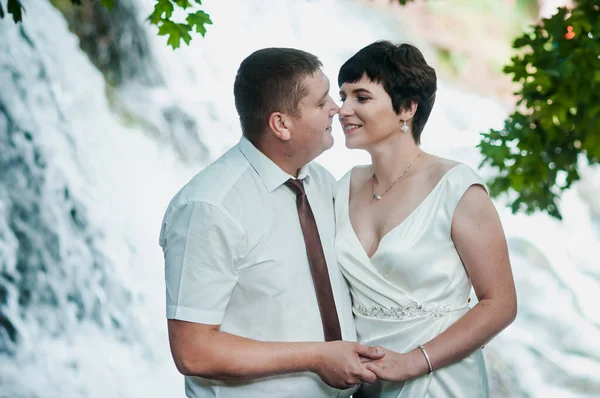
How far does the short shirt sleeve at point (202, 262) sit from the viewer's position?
1.69 meters

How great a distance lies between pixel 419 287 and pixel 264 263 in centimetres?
44

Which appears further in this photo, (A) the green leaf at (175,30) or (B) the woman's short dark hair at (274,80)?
(A) the green leaf at (175,30)

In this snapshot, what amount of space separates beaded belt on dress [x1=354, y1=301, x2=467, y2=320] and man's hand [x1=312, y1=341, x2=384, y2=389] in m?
0.22

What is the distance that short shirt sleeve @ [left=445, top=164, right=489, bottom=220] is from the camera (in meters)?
1.91

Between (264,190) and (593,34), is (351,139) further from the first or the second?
(593,34)

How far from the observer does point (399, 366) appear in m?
1.84

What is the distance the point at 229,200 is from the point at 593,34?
235cm

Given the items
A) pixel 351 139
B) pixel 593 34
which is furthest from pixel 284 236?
pixel 593 34

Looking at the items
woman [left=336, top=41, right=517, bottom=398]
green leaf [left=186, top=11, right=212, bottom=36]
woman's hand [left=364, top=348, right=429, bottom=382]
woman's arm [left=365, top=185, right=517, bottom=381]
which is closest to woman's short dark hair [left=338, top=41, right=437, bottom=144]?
woman [left=336, top=41, right=517, bottom=398]

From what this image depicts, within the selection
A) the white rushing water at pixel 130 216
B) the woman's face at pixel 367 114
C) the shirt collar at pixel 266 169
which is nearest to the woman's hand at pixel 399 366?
the shirt collar at pixel 266 169

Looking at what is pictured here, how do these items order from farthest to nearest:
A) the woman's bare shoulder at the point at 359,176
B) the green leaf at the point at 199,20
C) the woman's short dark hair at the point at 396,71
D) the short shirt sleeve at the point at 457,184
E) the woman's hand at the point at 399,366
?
the green leaf at the point at 199,20
the woman's bare shoulder at the point at 359,176
the woman's short dark hair at the point at 396,71
the short shirt sleeve at the point at 457,184
the woman's hand at the point at 399,366

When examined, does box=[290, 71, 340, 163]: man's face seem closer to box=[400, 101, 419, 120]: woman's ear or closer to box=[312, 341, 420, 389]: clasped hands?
box=[400, 101, 419, 120]: woman's ear

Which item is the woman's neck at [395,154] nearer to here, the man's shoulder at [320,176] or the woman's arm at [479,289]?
the man's shoulder at [320,176]

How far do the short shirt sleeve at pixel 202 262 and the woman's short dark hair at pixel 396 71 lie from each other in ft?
2.04
